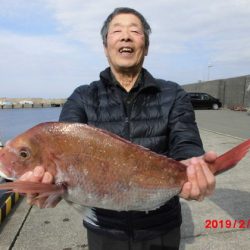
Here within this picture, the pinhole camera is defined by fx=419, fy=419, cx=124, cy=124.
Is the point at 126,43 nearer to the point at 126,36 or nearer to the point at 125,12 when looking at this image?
the point at 126,36

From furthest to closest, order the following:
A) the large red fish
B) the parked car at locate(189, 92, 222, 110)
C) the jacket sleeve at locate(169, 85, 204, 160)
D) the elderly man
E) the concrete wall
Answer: the parked car at locate(189, 92, 222, 110)
the concrete wall
the elderly man
the jacket sleeve at locate(169, 85, 204, 160)
the large red fish

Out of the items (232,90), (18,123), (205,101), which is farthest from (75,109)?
(232,90)

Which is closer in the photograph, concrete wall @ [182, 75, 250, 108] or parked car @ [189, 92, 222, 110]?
concrete wall @ [182, 75, 250, 108]

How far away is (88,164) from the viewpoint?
91.7 inches

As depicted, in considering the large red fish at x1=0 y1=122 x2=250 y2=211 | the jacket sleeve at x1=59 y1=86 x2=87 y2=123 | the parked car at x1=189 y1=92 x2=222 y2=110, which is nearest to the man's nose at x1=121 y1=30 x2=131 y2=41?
the jacket sleeve at x1=59 y1=86 x2=87 y2=123

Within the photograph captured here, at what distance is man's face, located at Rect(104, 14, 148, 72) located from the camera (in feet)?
9.37

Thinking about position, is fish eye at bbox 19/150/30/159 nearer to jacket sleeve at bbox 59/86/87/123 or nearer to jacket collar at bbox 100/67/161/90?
jacket sleeve at bbox 59/86/87/123

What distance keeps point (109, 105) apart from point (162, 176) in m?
0.74

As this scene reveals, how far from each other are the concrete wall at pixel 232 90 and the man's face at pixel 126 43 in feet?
111

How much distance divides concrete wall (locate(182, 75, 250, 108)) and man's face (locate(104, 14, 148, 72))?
1330 inches

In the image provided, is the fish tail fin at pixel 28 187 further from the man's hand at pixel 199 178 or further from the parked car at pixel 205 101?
the parked car at pixel 205 101

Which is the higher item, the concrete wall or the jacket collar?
the jacket collar

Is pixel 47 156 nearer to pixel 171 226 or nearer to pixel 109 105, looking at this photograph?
pixel 109 105

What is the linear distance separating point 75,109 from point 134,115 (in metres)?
0.42
